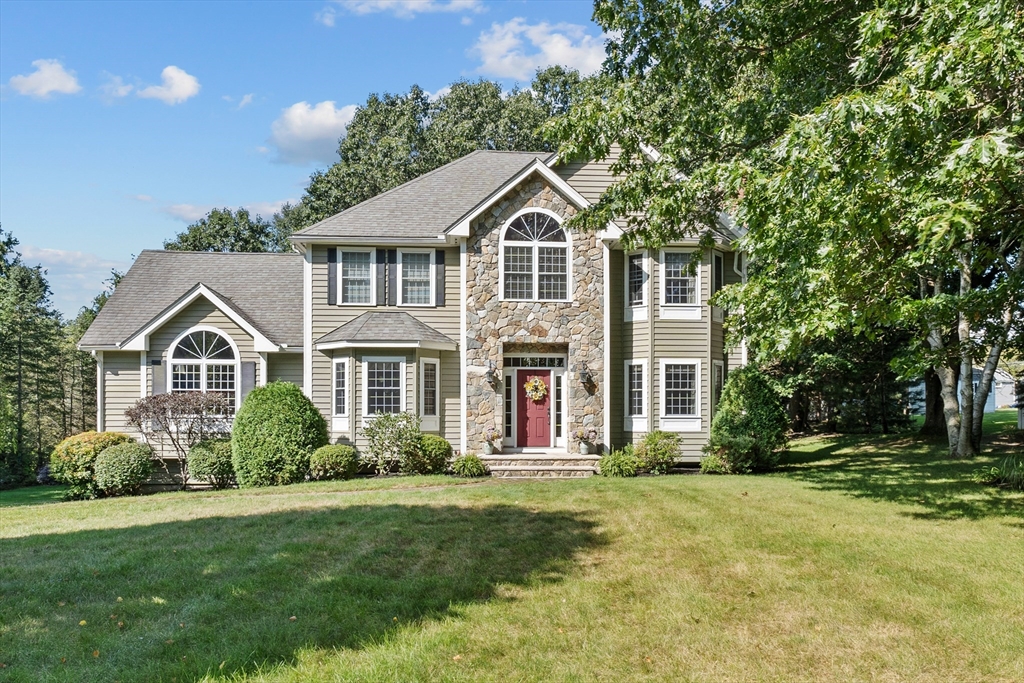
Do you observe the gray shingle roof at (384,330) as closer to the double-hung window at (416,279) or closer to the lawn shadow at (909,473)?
the double-hung window at (416,279)

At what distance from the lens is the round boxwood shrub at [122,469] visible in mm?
16859

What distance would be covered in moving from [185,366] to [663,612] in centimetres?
1562

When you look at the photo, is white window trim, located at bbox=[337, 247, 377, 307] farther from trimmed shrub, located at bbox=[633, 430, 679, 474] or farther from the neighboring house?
trimmed shrub, located at bbox=[633, 430, 679, 474]

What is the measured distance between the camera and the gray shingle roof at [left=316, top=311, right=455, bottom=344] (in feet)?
58.5

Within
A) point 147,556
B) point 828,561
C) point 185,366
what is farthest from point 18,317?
point 828,561

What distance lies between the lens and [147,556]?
8680 mm

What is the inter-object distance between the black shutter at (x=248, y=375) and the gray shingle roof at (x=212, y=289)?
2.95ft

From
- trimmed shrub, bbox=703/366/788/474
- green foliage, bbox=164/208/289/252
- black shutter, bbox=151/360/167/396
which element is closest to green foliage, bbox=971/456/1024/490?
trimmed shrub, bbox=703/366/788/474

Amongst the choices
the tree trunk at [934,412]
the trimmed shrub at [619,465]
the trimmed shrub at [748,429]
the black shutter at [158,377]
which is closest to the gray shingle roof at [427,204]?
the black shutter at [158,377]

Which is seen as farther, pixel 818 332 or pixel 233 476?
pixel 233 476

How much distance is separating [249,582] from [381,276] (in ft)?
40.0

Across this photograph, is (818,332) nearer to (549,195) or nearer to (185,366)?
(549,195)

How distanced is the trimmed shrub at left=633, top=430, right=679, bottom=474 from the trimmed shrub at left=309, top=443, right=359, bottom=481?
6512 mm

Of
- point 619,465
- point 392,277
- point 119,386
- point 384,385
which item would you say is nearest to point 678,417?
point 619,465
